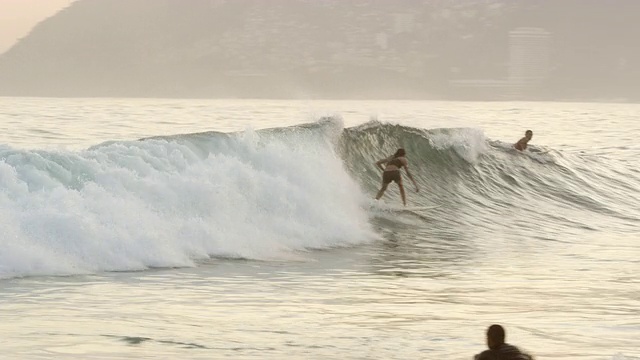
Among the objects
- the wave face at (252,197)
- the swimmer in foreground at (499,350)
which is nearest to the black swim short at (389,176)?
the wave face at (252,197)

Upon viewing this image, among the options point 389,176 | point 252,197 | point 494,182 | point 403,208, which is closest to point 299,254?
point 252,197

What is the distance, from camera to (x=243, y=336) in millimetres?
11469

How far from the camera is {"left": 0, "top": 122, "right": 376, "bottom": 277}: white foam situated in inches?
628

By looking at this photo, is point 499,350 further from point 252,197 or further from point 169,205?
point 252,197

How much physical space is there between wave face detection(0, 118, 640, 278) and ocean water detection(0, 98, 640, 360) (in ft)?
0.14

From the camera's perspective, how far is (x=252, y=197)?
2070 cm

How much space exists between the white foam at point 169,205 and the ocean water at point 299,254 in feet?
0.12

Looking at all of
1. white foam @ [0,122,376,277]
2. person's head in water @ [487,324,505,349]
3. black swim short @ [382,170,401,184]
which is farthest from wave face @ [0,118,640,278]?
person's head in water @ [487,324,505,349]

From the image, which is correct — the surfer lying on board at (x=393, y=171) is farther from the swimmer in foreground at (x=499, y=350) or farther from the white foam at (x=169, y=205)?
the swimmer in foreground at (x=499, y=350)

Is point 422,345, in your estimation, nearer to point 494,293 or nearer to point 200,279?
point 494,293

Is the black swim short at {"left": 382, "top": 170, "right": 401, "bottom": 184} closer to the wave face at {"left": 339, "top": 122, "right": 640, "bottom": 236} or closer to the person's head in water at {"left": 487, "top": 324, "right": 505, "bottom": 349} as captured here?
the wave face at {"left": 339, "top": 122, "right": 640, "bottom": 236}

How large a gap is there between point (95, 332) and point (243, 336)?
1389mm

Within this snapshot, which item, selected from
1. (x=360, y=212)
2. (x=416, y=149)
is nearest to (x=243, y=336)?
(x=360, y=212)

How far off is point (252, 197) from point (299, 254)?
8.26 ft
